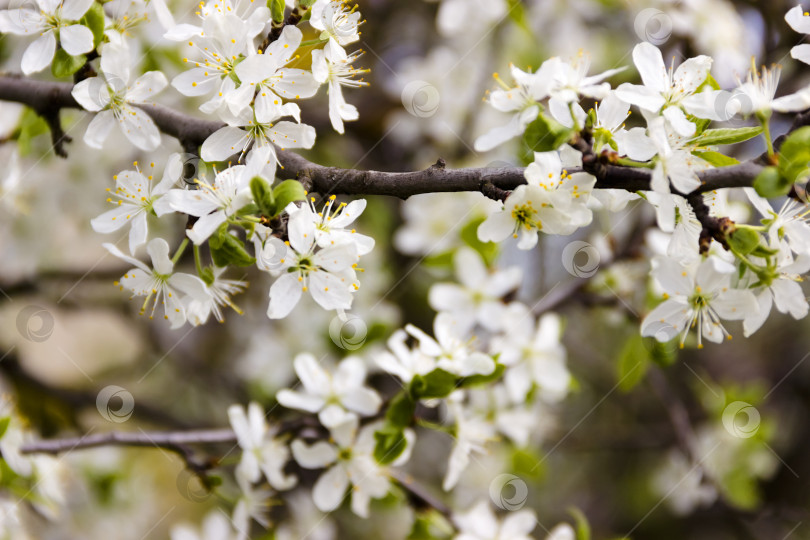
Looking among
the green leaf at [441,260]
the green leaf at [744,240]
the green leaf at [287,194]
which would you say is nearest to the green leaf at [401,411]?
the green leaf at [287,194]

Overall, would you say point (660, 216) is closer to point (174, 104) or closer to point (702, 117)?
point (702, 117)

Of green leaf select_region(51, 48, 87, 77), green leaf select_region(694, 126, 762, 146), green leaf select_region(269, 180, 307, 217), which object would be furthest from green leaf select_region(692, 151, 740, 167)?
green leaf select_region(51, 48, 87, 77)

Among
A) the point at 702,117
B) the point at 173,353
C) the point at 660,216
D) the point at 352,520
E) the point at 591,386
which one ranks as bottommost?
the point at 352,520

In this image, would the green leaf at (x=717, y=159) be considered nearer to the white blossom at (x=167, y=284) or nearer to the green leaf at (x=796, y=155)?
the green leaf at (x=796, y=155)

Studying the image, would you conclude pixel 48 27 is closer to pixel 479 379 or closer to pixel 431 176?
pixel 431 176

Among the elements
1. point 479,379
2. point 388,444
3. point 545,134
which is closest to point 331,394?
point 388,444

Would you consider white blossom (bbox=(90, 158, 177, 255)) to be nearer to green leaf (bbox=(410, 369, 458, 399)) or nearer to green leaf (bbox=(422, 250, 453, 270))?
green leaf (bbox=(410, 369, 458, 399))

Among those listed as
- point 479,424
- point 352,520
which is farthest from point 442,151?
point 352,520
